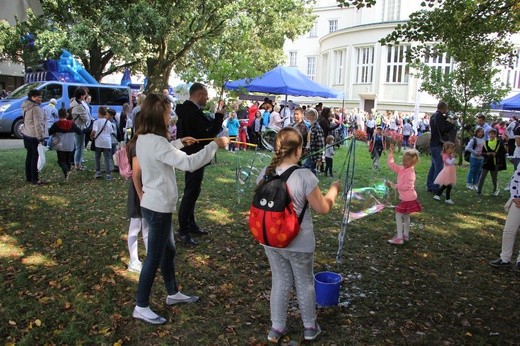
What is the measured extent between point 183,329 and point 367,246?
3.31 meters

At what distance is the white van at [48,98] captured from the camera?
16.5 meters

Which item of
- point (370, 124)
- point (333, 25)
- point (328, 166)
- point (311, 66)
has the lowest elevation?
point (328, 166)

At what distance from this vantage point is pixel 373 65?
3991 centimetres

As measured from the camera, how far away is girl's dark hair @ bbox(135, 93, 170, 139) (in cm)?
366

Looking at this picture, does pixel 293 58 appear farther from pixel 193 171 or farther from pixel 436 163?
pixel 193 171

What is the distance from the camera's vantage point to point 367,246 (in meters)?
6.35

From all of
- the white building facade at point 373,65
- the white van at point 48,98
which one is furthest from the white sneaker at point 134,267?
the white building facade at point 373,65

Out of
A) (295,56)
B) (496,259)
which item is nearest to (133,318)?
(496,259)

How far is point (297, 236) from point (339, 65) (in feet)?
141

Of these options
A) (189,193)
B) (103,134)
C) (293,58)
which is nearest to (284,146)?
(189,193)

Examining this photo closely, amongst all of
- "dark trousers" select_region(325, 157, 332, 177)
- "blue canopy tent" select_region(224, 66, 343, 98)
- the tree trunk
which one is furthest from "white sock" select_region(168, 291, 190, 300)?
the tree trunk

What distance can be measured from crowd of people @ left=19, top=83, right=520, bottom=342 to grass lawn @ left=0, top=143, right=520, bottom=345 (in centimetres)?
26

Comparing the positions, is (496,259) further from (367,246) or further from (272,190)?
(272,190)

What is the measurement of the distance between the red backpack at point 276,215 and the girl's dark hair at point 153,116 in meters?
1.04
